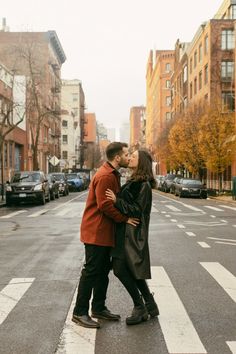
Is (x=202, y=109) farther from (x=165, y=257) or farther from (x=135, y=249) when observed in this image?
(x=135, y=249)

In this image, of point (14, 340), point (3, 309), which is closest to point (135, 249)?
point (14, 340)

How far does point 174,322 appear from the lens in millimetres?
5367

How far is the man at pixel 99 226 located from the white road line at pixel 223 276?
2.02 metres

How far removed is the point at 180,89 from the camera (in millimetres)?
71750

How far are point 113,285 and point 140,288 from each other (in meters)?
1.86

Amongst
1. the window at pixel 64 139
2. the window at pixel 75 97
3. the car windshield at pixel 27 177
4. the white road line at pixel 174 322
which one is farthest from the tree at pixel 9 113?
the window at pixel 75 97

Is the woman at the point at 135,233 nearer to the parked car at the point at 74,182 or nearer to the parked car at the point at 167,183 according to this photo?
the parked car at the point at 167,183

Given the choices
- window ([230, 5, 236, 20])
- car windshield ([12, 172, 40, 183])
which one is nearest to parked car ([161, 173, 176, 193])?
window ([230, 5, 236, 20])

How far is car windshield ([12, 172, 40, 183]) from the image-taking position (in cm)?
2742

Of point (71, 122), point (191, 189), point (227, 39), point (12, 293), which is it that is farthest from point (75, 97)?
point (12, 293)

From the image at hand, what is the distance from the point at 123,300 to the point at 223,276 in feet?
7.10

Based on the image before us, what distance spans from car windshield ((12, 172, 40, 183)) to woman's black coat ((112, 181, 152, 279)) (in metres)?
22.5

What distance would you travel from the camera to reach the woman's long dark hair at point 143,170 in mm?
5266

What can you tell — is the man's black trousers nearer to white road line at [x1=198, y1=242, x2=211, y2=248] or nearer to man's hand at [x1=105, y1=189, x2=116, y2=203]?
man's hand at [x1=105, y1=189, x2=116, y2=203]
